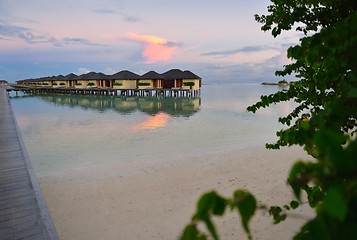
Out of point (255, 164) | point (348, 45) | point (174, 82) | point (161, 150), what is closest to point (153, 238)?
point (348, 45)

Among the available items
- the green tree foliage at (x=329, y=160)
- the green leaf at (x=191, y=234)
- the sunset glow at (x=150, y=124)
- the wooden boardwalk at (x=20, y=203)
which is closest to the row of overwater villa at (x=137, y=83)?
the sunset glow at (x=150, y=124)

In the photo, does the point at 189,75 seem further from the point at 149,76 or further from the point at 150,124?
the point at 150,124

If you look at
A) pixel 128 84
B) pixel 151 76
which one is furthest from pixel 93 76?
pixel 151 76

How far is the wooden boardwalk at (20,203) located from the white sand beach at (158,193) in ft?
4.62

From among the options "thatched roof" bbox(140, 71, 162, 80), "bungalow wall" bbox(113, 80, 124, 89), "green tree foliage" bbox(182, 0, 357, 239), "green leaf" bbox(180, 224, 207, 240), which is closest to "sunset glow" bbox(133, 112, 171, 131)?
"green tree foliage" bbox(182, 0, 357, 239)

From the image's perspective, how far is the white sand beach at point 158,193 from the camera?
690 centimetres

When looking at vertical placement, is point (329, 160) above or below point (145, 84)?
below

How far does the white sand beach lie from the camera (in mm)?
6898

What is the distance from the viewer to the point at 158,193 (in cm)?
936

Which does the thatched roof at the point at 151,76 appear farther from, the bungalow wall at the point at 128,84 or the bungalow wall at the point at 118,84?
the bungalow wall at the point at 118,84

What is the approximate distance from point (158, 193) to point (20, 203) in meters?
4.52

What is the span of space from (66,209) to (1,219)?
3.10 m

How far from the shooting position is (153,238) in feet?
21.6

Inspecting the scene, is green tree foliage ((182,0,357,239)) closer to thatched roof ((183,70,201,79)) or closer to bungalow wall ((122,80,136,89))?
thatched roof ((183,70,201,79))
